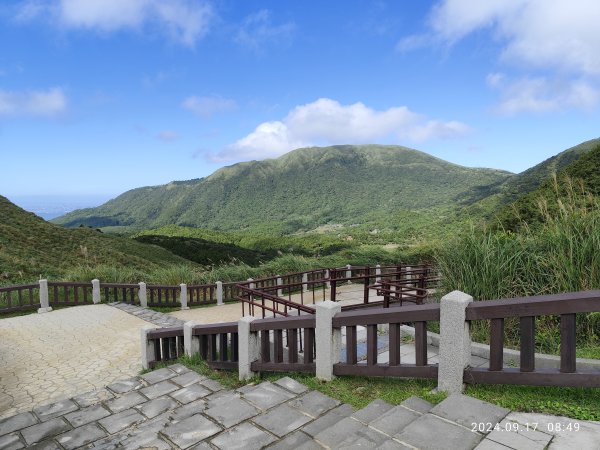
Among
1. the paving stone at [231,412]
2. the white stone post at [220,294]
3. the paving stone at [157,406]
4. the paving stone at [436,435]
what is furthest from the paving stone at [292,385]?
the white stone post at [220,294]

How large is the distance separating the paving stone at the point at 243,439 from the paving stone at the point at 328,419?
299 millimetres

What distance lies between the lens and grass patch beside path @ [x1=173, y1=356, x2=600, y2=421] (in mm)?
2717

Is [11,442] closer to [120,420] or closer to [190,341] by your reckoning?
[120,420]

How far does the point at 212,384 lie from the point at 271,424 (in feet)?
5.59

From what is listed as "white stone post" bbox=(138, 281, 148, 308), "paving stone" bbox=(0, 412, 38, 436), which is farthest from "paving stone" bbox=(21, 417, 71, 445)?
"white stone post" bbox=(138, 281, 148, 308)

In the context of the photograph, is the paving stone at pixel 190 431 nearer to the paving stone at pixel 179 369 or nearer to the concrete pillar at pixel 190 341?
the paving stone at pixel 179 369

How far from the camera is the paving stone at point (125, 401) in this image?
12.9ft

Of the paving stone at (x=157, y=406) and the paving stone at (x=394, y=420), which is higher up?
the paving stone at (x=394, y=420)

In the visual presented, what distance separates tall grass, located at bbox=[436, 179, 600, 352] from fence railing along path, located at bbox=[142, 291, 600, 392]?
1.53 metres

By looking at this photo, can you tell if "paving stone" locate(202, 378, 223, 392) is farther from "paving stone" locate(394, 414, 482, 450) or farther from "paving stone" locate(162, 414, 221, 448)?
"paving stone" locate(394, 414, 482, 450)

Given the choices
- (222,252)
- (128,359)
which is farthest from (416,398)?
(222,252)

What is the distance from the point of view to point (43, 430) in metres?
3.56

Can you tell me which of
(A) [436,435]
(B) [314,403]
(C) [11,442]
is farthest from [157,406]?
(A) [436,435]

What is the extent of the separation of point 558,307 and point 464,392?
1.09 metres
